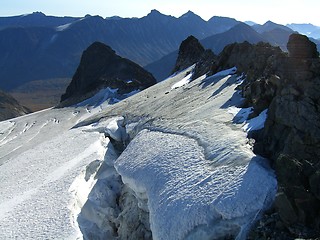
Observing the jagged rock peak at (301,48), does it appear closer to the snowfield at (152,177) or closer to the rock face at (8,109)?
the snowfield at (152,177)

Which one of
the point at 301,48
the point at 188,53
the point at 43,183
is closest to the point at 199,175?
the point at 301,48

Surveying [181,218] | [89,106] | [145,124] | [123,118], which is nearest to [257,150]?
[181,218]

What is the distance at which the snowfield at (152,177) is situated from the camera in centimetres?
1756

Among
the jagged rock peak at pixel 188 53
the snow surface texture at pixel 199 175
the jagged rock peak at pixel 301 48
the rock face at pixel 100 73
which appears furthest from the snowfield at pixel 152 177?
the rock face at pixel 100 73

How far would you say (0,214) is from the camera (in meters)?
26.8

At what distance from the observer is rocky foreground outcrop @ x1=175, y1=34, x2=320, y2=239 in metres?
15.3

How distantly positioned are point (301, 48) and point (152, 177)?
381 inches

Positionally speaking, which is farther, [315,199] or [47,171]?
[47,171]

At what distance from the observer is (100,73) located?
101 metres

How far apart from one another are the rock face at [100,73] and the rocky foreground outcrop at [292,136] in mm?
59878

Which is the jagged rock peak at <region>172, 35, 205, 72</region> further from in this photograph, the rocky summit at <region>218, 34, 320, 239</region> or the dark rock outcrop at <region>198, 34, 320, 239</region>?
the rocky summit at <region>218, 34, 320, 239</region>

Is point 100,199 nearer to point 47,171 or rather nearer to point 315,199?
point 47,171

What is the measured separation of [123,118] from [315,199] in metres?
28.3

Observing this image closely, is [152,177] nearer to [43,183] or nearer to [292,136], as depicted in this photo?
[292,136]
